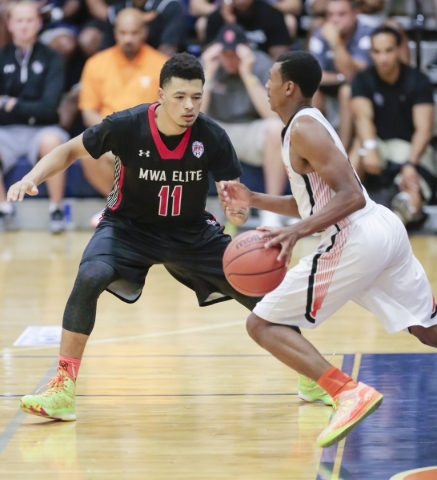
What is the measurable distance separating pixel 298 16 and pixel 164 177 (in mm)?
6650

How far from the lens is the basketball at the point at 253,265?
3.91 m

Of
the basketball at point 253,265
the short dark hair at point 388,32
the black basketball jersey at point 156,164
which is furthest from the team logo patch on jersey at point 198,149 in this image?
the short dark hair at point 388,32

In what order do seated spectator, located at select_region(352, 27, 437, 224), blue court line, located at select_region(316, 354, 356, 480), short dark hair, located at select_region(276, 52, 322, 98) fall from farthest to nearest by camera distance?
seated spectator, located at select_region(352, 27, 437, 224) → short dark hair, located at select_region(276, 52, 322, 98) → blue court line, located at select_region(316, 354, 356, 480)

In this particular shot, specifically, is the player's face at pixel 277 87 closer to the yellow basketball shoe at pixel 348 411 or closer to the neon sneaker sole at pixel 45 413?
the yellow basketball shoe at pixel 348 411

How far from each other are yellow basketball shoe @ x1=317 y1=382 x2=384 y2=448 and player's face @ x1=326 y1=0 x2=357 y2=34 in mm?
6831

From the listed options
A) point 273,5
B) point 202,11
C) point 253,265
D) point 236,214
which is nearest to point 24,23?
point 202,11

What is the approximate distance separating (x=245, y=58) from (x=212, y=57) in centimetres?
36

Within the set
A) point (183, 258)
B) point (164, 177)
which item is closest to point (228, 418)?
point (183, 258)

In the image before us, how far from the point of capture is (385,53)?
372 inches

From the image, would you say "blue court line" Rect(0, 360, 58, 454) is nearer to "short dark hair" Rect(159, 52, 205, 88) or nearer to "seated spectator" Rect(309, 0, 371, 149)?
"short dark hair" Rect(159, 52, 205, 88)

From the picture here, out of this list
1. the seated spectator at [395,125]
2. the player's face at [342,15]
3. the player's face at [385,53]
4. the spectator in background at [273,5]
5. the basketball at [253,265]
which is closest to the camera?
the basketball at [253,265]

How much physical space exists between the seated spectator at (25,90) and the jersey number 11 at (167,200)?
562cm

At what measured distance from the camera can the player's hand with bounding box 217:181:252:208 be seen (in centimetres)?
425

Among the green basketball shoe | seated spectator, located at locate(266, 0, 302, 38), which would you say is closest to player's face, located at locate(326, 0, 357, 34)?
seated spectator, located at locate(266, 0, 302, 38)
